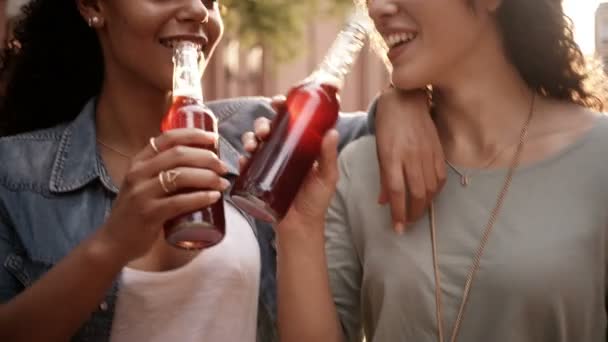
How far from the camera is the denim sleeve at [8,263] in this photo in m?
1.99

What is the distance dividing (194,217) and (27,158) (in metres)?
0.71

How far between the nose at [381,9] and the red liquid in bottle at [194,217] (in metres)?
0.39

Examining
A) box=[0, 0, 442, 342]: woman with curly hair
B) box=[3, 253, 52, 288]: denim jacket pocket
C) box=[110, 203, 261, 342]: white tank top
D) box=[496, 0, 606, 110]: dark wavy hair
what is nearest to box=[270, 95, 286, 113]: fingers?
box=[0, 0, 442, 342]: woman with curly hair

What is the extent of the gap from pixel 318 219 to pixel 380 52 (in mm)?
563

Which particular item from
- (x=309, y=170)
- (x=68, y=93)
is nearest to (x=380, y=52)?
(x=309, y=170)

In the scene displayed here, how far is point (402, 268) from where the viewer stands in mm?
1803

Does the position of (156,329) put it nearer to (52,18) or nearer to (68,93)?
(68,93)

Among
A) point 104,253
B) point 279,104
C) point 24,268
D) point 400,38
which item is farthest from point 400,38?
point 24,268

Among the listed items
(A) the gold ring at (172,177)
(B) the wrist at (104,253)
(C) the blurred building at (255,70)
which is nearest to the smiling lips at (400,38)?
(A) the gold ring at (172,177)

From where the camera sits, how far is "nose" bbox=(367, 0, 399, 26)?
1.82 m

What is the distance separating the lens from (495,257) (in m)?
1.74

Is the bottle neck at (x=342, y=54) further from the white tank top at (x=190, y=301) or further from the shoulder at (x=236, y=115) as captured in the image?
the shoulder at (x=236, y=115)

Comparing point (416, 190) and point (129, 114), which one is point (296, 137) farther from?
point (129, 114)

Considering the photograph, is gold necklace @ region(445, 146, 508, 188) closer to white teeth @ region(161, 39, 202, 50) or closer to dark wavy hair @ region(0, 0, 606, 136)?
white teeth @ region(161, 39, 202, 50)
